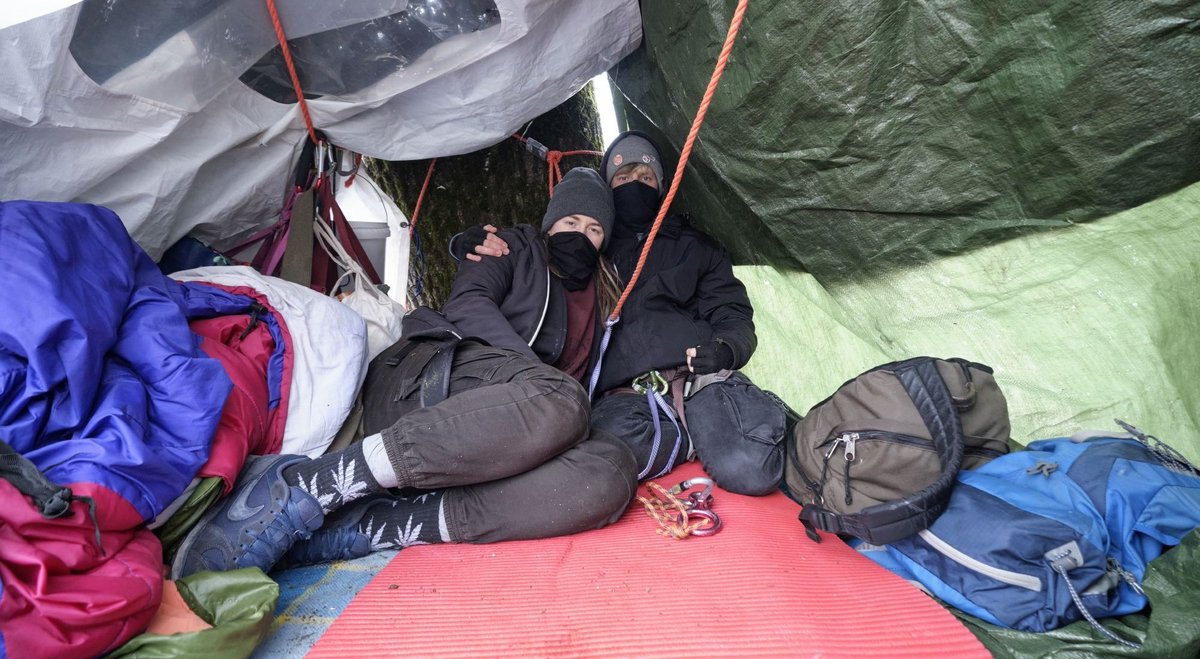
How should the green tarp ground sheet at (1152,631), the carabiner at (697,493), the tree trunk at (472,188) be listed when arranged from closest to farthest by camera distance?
1. the green tarp ground sheet at (1152,631)
2. the carabiner at (697,493)
3. the tree trunk at (472,188)

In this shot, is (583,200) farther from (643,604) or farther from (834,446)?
(643,604)

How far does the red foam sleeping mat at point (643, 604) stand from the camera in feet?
3.01

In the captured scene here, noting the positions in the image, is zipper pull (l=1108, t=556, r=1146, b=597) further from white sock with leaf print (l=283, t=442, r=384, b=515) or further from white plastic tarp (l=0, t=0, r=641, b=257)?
white plastic tarp (l=0, t=0, r=641, b=257)

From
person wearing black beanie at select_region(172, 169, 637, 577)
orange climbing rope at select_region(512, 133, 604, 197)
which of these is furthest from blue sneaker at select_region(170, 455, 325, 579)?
orange climbing rope at select_region(512, 133, 604, 197)

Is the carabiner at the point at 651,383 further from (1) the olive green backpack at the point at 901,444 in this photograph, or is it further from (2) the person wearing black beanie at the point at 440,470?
(1) the olive green backpack at the point at 901,444

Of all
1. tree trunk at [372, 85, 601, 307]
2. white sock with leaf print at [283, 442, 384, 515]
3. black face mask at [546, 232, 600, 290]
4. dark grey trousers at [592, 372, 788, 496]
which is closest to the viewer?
white sock with leaf print at [283, 442, 384, 515]

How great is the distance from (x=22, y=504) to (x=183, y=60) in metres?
1.01

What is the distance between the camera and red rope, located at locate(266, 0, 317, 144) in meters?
1.50

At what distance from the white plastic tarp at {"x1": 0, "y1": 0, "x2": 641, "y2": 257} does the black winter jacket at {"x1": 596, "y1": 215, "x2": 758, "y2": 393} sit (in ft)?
Answer: 1.89

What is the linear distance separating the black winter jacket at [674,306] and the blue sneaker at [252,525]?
983mm

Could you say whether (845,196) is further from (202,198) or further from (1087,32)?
(202,198)

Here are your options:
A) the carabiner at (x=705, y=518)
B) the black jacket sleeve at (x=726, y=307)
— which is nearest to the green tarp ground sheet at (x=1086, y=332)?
the black jacket sleeve at (x=726, y=307)

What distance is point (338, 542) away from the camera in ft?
4.09

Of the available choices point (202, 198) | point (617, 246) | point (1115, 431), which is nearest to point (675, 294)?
point (617, 246)
